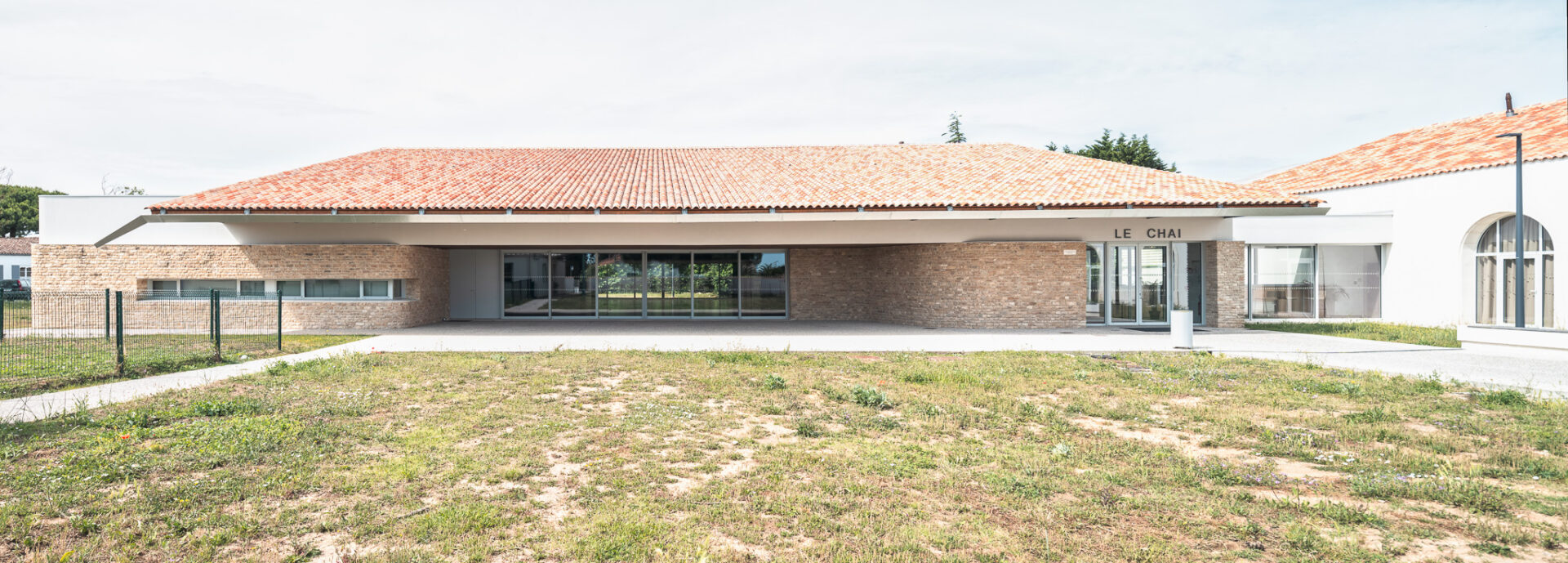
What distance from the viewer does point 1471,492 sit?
4.86 meters

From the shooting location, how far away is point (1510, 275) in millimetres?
17875

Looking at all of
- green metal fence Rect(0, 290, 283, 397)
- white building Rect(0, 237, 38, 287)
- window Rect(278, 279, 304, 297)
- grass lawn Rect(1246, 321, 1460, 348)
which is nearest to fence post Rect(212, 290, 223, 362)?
green metal fence Rect(0, 290, 283, 397)

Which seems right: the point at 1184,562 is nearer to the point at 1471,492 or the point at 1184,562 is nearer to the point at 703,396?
the point at 1471,492

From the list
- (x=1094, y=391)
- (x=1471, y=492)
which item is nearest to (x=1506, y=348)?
(x=1094, y=391)

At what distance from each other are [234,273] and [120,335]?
7.98m

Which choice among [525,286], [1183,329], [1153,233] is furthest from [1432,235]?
[525,286]

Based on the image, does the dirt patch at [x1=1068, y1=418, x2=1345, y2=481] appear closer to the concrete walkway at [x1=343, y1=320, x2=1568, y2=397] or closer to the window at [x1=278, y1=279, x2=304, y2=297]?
the concrete walkway at [x1=343, y1=320, x2=1568, y2=397]

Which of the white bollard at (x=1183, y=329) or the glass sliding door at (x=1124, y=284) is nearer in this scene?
the white bollard at (x=1183, y=329)

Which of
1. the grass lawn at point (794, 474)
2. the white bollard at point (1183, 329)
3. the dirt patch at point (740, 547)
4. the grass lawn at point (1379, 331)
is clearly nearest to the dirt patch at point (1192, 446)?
the grass lawn at point (794, 474)

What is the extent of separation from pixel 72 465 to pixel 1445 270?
83.8 ft

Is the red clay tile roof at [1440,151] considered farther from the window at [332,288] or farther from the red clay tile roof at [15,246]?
the red clay tile roof at [15,246]

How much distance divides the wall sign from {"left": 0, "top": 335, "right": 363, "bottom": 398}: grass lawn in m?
16.9

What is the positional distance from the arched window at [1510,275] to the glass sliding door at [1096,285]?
8.32m

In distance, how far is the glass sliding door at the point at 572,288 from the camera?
22438mm
